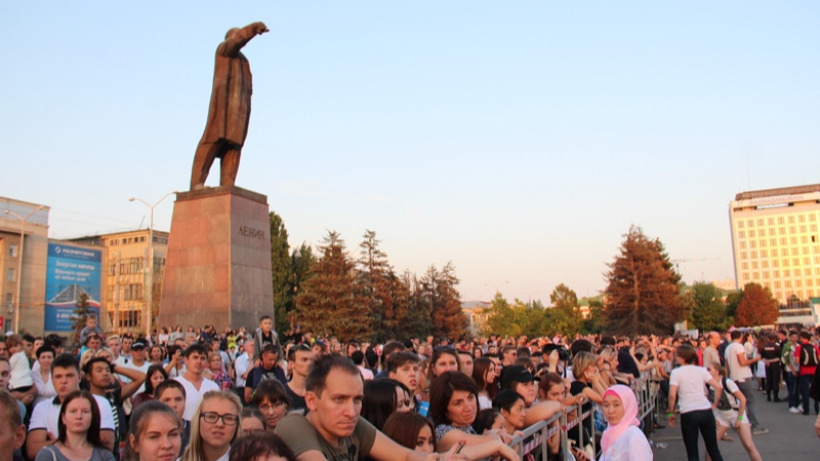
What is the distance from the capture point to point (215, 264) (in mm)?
19156

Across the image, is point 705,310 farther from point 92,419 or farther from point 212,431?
point 212,431

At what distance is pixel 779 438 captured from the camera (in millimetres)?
11633

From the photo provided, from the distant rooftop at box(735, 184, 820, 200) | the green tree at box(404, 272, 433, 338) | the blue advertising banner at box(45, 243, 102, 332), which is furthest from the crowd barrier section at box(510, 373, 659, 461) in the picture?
the distant rooftop at box(735, 184, 820, 200)

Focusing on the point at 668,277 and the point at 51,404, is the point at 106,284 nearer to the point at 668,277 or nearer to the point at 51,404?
the point at 668,277

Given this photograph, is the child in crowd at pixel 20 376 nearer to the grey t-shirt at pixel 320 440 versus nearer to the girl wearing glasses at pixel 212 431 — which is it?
the girl wearing glasses at pixel 212 431

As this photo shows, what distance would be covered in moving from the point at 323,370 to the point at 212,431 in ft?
2.91

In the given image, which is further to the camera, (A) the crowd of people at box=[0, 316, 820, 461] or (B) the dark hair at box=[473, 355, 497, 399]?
(B) the dark hair at box=[473, 355, 497, 399]

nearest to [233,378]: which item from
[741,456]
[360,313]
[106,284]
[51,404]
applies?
[51,404]

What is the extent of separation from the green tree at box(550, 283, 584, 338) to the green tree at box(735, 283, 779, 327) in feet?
96.0

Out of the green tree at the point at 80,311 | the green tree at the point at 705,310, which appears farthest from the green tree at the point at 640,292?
the green tree at the point at 80,311

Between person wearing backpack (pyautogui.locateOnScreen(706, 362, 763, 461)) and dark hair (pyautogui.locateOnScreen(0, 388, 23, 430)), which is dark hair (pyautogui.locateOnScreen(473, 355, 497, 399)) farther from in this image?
dark hair (pyautogui.locateOnScreen(0, 388, 23, 430))

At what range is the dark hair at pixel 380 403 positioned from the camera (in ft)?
13.9

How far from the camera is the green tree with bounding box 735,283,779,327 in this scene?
308ft

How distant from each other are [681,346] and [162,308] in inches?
600
